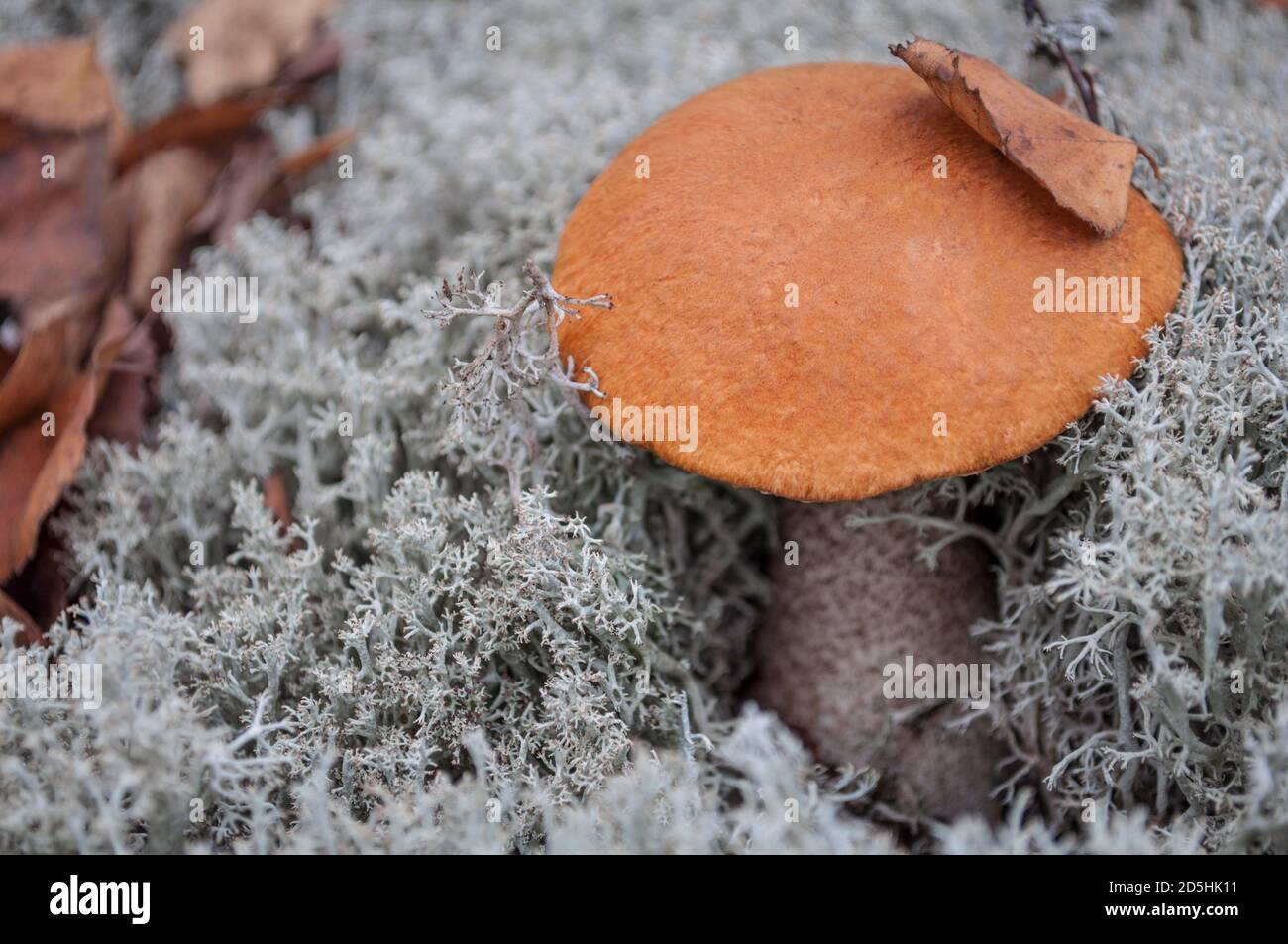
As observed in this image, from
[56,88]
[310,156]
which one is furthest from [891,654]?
[56,88]

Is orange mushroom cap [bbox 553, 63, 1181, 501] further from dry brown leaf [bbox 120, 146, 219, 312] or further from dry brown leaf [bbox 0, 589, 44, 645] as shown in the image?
dry brown leaf [bbox 120, 146, 219, 312]

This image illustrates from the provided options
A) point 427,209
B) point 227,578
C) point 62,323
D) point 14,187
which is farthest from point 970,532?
point 14,187

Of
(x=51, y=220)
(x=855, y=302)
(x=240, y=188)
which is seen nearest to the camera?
(x=855, y=302)

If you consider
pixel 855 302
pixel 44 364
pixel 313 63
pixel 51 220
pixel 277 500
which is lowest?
pixel 277 500

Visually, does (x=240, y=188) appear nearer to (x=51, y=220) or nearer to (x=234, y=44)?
(x=51, y=220)

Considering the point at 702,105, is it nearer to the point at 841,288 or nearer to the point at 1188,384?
the point at 841,288
